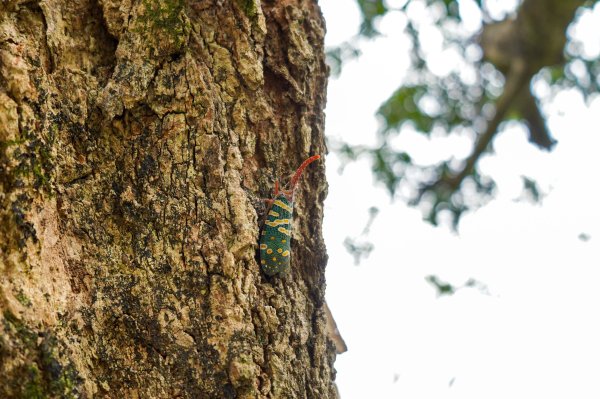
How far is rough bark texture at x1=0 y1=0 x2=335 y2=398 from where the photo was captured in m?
2.00

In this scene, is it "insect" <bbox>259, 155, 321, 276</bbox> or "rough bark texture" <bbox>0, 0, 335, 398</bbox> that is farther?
"insect" <bbox>259, 155, 321, 276</bbox>

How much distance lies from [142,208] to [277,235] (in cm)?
54

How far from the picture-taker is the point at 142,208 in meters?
2.24

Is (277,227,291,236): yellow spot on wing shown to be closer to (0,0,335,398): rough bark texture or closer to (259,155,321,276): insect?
(259,155,321,276): insect

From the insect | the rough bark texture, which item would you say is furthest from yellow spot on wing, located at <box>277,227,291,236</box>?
the rough bark texture

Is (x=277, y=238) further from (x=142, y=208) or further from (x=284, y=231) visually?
(x=142, y=208)

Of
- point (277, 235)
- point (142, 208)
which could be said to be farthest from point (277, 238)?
point (142, 208)

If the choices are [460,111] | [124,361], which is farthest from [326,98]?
[460,111]

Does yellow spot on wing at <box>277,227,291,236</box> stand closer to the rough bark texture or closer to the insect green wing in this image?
the insect green wing

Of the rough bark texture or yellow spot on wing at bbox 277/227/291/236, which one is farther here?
yellow spot on wing at bbox 277/227/291/236

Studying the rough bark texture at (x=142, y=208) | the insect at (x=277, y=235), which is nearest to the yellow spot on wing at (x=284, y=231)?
the insect at (x=277, y=235)

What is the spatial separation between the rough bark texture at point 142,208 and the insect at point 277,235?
0.20ft

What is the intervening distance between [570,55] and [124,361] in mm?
6579

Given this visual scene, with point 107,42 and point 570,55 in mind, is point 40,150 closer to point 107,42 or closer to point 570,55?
point 107,42
